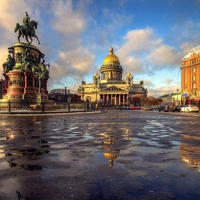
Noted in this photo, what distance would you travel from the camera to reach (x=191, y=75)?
3275 inches

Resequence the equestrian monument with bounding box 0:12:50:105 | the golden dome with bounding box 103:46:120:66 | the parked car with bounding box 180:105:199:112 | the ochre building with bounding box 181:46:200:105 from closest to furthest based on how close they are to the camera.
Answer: the equestrian monument with bounding box 0:12:50:105 → the parked car with bounding box 180:105:199:112 → the ochre building with bounding box 181:46:200:105 → the golden dome with bounding box 103:46:120:66

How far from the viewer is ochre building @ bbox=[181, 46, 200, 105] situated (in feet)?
255

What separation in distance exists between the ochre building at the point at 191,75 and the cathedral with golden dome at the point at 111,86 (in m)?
50.6

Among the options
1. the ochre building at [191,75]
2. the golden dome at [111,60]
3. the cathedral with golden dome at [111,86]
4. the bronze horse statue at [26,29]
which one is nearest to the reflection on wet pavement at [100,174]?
the bronze horse statue at [26,29]

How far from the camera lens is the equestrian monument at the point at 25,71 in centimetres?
3372

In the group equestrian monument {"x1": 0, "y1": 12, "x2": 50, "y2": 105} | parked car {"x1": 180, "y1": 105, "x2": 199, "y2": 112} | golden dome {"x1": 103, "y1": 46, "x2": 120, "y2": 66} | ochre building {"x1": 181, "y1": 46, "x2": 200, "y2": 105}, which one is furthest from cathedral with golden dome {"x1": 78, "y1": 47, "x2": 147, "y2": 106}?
equestrian monument {"x1": 0, "y1": 12, "x2": 50, "y2": 105}

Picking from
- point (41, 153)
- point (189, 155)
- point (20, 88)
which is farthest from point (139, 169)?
point (20, 88)

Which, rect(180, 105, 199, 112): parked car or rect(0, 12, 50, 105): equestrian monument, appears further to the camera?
rect(180, 105, 199, 112): parked car

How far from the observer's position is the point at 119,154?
5.11 meters

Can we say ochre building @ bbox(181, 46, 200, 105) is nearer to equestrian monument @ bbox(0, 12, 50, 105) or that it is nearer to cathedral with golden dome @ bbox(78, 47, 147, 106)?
cathedral with golden dome @ bbox(78, 47, 147, 106)

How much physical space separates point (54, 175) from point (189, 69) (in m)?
91.9

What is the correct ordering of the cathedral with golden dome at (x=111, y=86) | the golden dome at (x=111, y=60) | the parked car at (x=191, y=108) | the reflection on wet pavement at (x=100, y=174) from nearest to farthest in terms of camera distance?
1. the reflection on wet pavement at (x=100, y=174)
2. the parked car at (x=191, y=108)
3. the cathedral with golden dome at (x=111, y=86)
4. the golden dome at (x=111, y=60)

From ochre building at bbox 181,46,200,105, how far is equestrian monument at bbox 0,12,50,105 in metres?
61.7

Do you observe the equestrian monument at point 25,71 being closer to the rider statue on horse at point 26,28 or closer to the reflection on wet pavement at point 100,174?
the rider statue on horse at point 26,28
